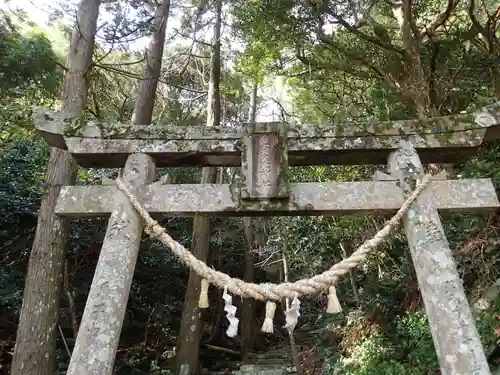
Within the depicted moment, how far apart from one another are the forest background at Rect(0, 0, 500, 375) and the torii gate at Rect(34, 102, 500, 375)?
244cm

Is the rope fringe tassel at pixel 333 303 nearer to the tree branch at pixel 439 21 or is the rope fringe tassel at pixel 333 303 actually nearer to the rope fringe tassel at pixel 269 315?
the rope fringe tassel at pixel 269 315

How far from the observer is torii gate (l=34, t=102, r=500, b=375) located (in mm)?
2918

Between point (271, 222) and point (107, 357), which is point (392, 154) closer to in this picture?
point (107, 357)

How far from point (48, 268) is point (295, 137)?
3071 mm

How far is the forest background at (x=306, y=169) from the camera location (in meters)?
6.25

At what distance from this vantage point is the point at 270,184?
3256mm

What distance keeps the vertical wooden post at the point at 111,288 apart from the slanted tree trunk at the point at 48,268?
1361mm

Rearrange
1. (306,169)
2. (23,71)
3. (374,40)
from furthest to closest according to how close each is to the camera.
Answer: (306,169) < (23,71) < (374,40)

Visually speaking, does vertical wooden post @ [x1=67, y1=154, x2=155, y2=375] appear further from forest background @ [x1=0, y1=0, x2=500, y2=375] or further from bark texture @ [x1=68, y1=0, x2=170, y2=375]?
forest background @ [x1=0, y1=0, x2=500, y2=375]

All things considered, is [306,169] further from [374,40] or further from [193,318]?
[193,318]

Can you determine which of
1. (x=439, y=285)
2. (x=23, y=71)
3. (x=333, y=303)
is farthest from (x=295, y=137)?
(x=23, y=71)

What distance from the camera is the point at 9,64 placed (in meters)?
7.64

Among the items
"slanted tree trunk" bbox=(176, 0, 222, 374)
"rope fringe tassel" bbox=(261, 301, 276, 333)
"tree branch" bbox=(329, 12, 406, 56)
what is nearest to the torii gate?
"rope fringe tassel" bbox=(261, 301, 276, 333)

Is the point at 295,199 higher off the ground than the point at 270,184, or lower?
lower
